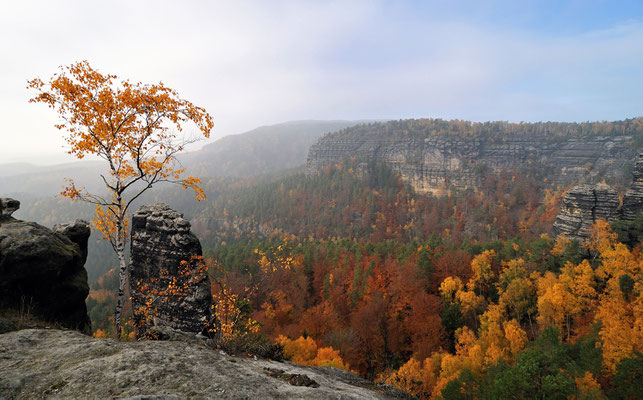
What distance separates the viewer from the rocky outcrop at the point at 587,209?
4647 cm

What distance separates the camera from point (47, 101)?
1131 cm

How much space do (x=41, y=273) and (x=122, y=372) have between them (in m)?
6.79

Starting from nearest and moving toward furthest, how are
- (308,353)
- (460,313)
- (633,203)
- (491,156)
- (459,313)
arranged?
(308,353), (459,313), (460,313), (633,203), (491,156)

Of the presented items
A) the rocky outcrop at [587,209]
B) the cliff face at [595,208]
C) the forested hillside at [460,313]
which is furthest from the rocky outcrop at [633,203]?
the forested hillside at [460,313]

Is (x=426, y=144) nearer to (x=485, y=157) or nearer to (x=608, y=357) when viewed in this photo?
(x=485, y=157)

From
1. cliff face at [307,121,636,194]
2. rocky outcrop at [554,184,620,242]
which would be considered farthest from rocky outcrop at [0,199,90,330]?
cliff face at [307,121,636,194]

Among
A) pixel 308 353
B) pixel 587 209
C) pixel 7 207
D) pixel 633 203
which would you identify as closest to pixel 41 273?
pixel 7 207

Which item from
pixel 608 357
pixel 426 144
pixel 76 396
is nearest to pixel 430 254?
pixel 608 357

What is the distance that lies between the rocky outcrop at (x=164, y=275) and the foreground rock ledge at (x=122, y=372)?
573 cm

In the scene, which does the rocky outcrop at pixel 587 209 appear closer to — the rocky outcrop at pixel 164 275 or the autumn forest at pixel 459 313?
the autumn forest at pixel 459 313

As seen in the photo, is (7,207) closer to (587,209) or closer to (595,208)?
(587,209)

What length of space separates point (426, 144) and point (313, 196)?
8999 cm

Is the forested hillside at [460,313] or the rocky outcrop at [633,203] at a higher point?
the rocky outcrop at [633,203]

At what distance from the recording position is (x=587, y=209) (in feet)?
155
